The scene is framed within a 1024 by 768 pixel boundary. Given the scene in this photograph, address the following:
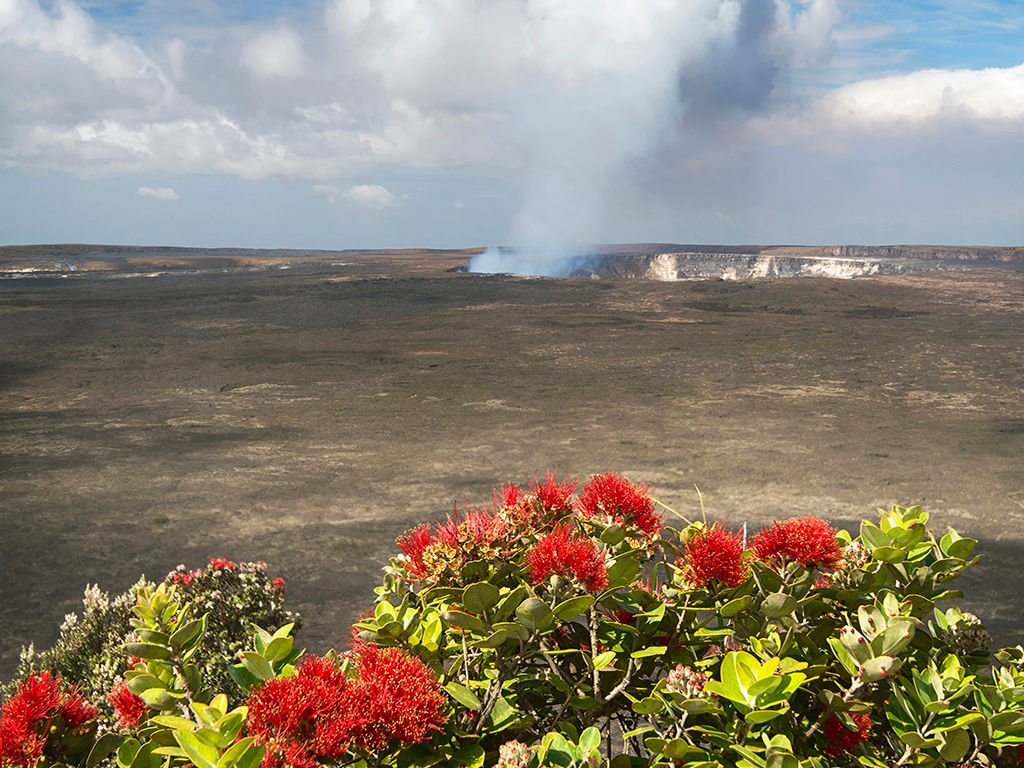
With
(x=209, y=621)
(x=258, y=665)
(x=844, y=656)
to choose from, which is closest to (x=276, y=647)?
(x=258, y=665)

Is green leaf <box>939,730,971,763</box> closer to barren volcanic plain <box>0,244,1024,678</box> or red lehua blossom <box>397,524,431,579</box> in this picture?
red lehua blossom <box>397,524,431,579</box>

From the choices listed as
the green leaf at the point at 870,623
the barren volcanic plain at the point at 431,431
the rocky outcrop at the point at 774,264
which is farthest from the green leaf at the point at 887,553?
the rocky outcrop at the point at 774,264

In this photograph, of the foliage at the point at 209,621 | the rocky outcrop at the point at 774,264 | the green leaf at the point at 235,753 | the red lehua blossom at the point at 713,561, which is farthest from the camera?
the rocky outcrop at the point at 774,264

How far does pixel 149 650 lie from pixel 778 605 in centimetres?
95

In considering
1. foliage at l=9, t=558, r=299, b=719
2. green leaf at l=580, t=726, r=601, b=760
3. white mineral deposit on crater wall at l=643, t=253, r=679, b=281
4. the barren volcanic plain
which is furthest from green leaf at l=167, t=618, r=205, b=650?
white mineral deposit on crater wall at l=643, t=253, r=679, b=281

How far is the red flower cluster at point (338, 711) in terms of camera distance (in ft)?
3.23

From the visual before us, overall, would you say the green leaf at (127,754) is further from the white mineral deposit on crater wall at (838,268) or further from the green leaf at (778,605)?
the white mineral deposit on crater wall at (838,268)

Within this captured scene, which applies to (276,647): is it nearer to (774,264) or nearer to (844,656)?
(844,656)

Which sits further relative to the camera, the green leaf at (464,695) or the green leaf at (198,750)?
the green leaf at (464,695)

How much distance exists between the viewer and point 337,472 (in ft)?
22.1

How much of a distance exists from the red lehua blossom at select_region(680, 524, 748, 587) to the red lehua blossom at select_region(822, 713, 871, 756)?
0.25m

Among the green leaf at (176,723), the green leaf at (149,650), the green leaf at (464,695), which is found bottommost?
the green leaf at (464,695)

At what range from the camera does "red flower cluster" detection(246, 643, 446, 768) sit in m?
0.98

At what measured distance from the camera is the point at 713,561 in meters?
1.35
